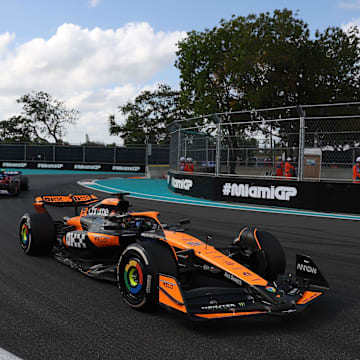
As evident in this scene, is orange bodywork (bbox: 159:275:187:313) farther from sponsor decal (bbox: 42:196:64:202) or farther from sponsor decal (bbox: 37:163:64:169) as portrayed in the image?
sponsor decal (bbox: 37:163:64:169)

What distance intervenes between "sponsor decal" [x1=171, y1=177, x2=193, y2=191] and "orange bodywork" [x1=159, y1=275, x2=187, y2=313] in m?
10.9

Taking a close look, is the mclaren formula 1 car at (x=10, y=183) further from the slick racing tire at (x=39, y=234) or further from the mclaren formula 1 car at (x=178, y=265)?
the mclaren formula 1 car at (x=178, y=265)

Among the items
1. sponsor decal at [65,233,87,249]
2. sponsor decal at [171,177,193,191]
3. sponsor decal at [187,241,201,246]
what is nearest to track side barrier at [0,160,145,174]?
sponsor decal at [171,177,193,191]

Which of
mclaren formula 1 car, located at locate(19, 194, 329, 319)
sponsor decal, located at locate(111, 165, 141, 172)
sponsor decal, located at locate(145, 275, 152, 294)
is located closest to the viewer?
mclaren formula 1 car, located at locate(19, 194, 329, 319)

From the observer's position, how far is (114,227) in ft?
15.1

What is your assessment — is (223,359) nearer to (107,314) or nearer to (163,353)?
(163,353)

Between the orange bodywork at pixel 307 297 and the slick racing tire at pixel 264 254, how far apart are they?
0.69 meters

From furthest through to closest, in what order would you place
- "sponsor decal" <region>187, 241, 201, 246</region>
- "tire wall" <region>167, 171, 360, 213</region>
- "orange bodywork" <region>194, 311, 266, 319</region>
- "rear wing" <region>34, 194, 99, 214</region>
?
"tire wall" <region>167, 171, 360, 213</region>
"rear wing" <region>34, 194, 99, 214</region>
"sponsor decal" <region>187, 241, 201, 246</region>
"orange bodywork" <region>194, 311, 266, 319</region>

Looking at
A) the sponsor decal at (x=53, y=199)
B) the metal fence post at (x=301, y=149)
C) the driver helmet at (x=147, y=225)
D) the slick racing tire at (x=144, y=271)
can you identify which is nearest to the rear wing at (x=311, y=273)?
the slick racing tire at (x=144, y=271)

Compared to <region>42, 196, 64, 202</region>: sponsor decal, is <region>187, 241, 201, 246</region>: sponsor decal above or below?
below

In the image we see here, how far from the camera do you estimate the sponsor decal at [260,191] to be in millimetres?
11086

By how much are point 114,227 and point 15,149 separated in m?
33.1

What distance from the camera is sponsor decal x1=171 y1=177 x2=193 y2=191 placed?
14.3m

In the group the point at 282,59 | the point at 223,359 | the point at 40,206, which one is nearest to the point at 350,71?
the point at 282,59
